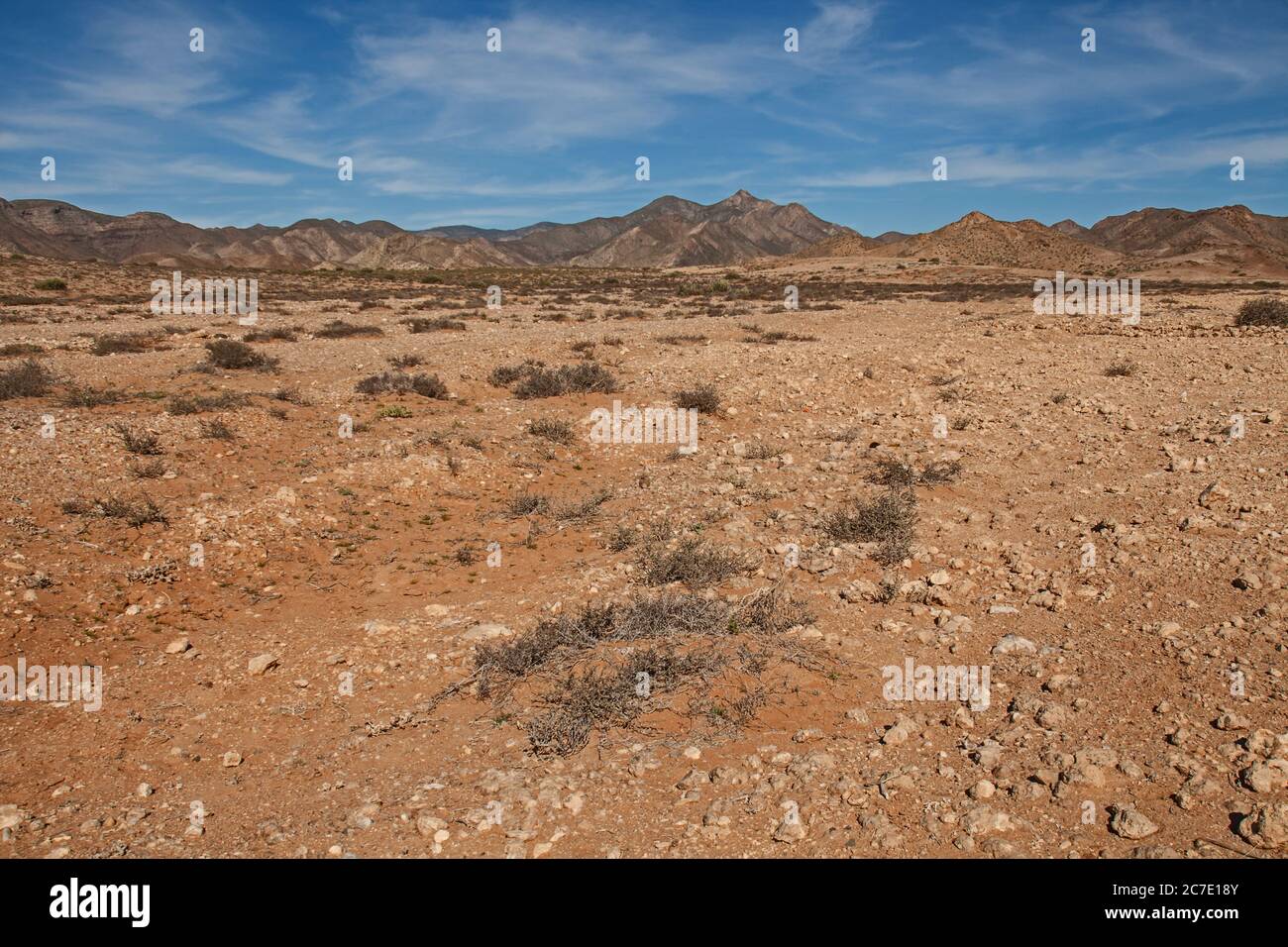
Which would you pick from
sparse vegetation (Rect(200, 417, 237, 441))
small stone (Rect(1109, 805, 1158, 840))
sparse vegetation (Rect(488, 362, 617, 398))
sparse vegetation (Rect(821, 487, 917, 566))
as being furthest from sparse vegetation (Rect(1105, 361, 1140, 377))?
sparse vegetation (Rect(200, 417, 237, 441))

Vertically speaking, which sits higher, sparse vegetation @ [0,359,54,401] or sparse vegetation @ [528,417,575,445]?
sparse vegetation @ [0,359,54,401]

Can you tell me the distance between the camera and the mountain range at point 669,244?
239ft

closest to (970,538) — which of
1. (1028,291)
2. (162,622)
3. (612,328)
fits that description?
(162,622)

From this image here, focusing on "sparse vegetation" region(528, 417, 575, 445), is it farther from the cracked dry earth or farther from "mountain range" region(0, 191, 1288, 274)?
"mountain range" region(0, 191, 1288, 274)

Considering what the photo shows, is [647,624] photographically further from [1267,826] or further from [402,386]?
[402,386]

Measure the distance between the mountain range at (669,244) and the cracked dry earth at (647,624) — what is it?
63.1 meters

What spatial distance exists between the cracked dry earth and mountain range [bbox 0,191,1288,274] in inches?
2484

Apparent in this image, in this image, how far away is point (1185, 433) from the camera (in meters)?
7.93

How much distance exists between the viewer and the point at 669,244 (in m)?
155

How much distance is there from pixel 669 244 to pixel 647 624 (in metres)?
158

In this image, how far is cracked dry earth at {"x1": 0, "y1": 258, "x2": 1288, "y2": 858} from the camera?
3.27 m

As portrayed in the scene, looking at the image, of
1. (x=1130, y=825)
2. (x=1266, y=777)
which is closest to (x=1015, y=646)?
(x=1266, y=777)

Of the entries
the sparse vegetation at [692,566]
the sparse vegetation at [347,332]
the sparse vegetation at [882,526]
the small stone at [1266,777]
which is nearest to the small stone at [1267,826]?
the small stone at [1266,777]
